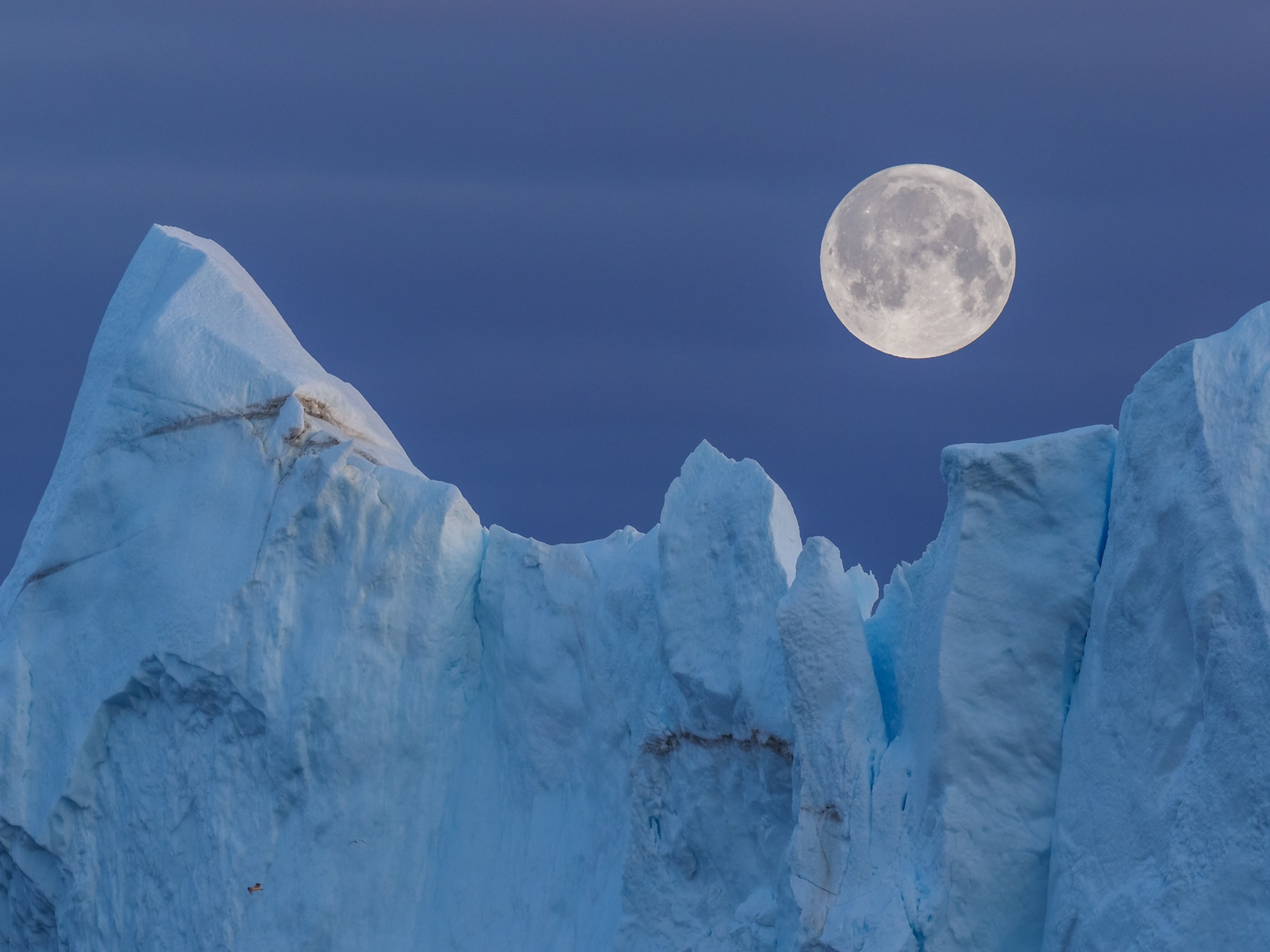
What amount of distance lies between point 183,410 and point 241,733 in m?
2.29

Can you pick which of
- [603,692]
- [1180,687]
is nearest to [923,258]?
[603,692]

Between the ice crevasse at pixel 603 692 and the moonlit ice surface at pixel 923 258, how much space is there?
1.56 metres

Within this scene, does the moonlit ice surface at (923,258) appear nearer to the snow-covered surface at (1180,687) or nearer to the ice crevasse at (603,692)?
the ice crevasse at (603,692)

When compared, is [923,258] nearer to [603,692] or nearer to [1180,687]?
[603,692]

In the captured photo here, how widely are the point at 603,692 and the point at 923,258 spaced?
321 cm

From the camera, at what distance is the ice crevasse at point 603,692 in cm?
734

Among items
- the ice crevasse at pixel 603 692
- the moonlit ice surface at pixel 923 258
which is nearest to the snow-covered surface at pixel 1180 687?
the ice crevasse at pixel 603 692

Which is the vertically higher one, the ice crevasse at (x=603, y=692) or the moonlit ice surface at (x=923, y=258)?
the moonlit ice surface at (x=923, y=258)

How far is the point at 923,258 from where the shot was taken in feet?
34.0

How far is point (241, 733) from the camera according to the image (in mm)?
10781

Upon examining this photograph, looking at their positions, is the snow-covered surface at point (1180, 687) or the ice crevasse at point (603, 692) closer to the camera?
the snow-covered surface at point (1180, 687)

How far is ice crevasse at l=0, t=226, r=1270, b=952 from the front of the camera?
7340mm

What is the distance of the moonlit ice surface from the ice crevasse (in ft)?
5.12

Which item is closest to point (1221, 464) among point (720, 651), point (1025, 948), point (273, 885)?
point (1025, 948)
